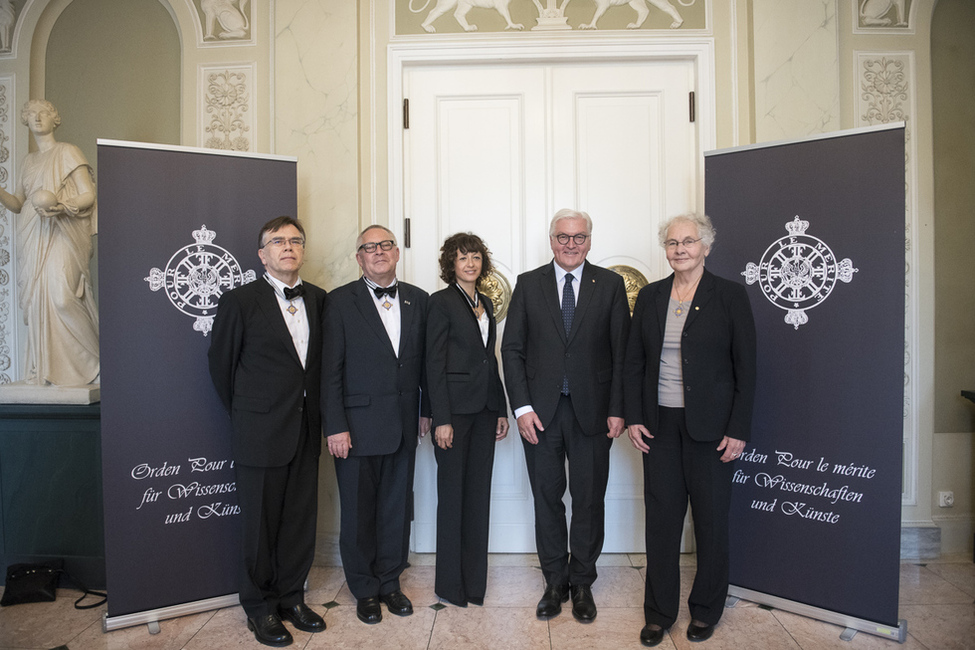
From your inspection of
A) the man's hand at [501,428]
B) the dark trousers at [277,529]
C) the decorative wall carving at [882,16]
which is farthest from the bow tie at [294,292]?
the decorative wall carving at [882,16]

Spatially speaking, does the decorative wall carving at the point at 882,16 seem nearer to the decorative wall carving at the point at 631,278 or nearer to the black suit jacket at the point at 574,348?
the decorative wall carving at the point at 631,278

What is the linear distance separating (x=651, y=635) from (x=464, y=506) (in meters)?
0.98

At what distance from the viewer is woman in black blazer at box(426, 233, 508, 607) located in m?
2.71

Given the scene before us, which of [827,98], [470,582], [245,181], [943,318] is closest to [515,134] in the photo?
[245,181]

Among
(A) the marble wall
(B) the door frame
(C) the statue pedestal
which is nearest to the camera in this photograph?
(C) the statue pedestal

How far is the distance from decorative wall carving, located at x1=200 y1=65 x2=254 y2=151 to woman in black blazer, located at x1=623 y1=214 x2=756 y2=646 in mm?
2493

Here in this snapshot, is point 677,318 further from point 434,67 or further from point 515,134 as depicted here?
point 434,67

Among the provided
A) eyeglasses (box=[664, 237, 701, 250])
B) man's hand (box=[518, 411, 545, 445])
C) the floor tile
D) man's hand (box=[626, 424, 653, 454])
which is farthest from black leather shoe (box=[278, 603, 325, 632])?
eyeglasses (box=[664, 237, 701, 250])

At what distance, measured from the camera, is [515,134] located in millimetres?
3518

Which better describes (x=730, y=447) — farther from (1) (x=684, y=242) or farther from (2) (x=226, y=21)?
(2) (x=226, y=21)

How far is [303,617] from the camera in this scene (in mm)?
2660

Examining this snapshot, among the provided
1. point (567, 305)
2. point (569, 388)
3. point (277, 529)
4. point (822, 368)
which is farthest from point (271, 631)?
point (822, 368)

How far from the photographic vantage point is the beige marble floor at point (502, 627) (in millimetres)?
2510

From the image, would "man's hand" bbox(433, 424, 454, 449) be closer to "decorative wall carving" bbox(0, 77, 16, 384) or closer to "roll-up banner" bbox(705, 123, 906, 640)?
"roll-up banner" bbox(705, 123, 906, 640)
